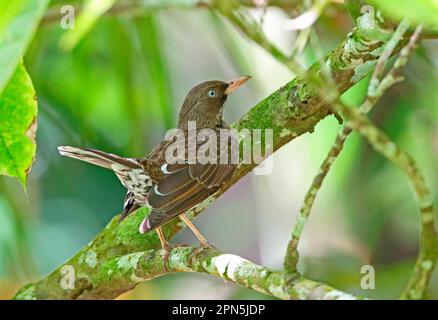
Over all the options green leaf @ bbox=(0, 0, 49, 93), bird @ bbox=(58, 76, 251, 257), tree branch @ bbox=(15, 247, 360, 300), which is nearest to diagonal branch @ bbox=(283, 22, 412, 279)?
tree branch @ bbox=(15, 247, 360, 300)

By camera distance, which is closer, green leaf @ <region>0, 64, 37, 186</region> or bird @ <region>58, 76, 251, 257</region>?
green leaf @ <region>0, 64, 37, 186</region>

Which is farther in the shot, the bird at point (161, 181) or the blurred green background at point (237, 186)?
the blurred green background at point (237, 186)

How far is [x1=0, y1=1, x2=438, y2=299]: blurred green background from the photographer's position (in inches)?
199

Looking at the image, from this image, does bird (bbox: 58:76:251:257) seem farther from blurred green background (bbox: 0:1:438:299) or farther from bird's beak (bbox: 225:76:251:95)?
blurred green background (bbox: 0:1:438:299)

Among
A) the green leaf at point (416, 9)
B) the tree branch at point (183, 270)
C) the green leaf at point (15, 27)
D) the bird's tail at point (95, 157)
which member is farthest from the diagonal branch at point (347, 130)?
the bird's tail at point (95, 157)

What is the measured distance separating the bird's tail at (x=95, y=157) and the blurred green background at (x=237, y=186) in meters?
0.98

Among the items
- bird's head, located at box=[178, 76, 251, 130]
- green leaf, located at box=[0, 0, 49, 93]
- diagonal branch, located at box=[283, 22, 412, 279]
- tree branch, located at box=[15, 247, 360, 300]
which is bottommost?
tree branch, located at box=[15, 247, 360, 300]

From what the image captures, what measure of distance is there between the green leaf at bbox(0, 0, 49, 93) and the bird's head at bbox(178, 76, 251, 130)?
290 centimetres

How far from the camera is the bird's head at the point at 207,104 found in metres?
4.39

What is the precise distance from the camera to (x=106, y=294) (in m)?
3.56

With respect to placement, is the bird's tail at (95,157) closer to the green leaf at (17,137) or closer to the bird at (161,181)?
the bird at (161,181)
